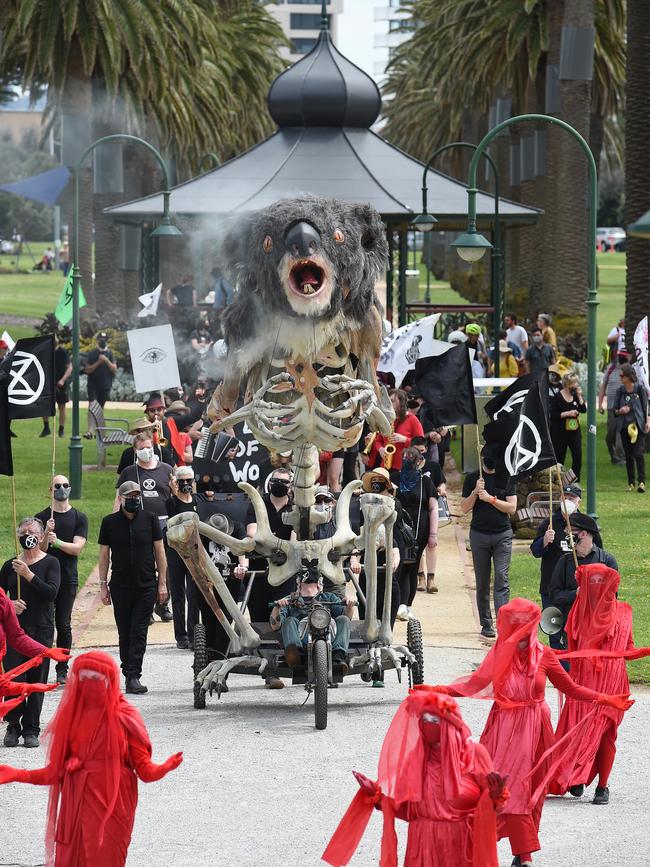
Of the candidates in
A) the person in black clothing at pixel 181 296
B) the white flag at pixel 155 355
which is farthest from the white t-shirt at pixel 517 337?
the white flag at pixel 155 355

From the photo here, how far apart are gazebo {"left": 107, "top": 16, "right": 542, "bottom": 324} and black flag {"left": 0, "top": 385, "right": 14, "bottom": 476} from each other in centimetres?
1435

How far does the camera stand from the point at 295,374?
12.8 m

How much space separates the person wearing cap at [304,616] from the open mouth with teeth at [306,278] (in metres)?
2.05

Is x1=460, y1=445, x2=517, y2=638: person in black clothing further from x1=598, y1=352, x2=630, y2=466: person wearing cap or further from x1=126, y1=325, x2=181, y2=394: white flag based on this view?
x1=598, y1=352, x2=630, y2=466: person wearing cap

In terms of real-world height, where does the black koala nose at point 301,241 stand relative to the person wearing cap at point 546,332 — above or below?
above

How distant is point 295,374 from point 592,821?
4376mm

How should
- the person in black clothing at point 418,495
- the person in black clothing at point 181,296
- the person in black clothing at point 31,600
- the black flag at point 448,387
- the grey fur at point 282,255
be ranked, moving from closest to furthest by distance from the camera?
the person in black clothing at point 31,600
the grey fur at point 282,255
the person in black clothing at point 418,495
the black flag at point 448,387
the person in black clothing at point 181,296

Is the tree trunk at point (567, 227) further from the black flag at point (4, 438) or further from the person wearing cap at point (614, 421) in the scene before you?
the black flag at point (4, 438)

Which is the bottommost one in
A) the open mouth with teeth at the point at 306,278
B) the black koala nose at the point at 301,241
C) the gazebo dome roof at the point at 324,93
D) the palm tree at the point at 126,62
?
the open mouth with teeth at the point at 306,278

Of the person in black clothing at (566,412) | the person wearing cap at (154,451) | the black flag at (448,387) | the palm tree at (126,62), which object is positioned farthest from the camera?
the palm tree at (126,62)

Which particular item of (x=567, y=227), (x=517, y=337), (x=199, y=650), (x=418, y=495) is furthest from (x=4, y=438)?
(x=567, y=227)

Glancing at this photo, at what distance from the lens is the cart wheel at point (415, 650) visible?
12711 mm

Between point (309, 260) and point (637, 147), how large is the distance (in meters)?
16.7

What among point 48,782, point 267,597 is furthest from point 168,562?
point 48,782
